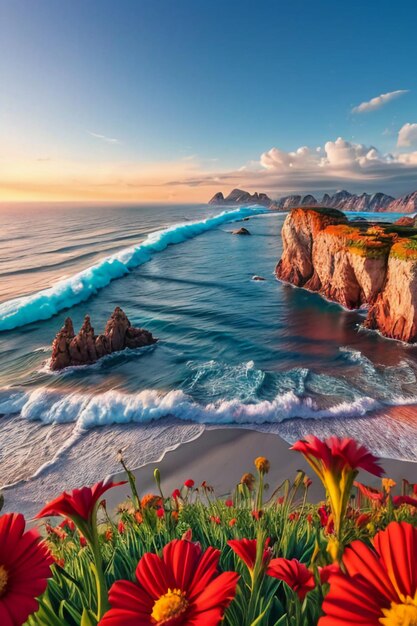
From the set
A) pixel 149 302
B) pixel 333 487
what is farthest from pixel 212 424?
pixel 149 302

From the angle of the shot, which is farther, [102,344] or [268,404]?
[102,344]

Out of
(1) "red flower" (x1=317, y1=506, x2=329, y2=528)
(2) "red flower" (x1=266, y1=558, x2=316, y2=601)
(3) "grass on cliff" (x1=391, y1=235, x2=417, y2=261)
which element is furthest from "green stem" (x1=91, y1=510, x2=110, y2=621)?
(3) "grass on cliff" (x1=391, y1=235, x2=417, y2=261)

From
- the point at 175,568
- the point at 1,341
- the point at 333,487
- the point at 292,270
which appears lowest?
the point at 1,341

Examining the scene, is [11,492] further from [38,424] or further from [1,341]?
[1,341]

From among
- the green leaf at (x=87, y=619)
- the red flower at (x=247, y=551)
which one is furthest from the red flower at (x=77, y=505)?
the red flower at (x=247, y=551)

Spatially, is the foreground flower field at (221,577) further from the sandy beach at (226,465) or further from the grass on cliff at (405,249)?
the grass on cliff at (405,249)

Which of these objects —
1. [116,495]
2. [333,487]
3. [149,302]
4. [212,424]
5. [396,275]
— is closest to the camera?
[333,487]

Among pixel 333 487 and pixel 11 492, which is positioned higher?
pixel 333 487
